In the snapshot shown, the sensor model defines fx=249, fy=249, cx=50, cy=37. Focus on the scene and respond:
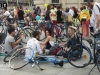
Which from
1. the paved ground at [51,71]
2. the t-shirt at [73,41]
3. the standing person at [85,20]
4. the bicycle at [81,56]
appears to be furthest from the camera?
the standing person at [85,20]

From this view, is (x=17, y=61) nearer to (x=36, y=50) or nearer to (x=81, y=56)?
(x=36, y=50)

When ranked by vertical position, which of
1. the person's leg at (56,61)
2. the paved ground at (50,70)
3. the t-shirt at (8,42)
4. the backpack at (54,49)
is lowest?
the paved ground at (50,70)

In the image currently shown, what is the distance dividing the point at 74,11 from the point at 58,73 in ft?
34.1

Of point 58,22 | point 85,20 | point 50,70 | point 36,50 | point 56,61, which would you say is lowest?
point 50,70

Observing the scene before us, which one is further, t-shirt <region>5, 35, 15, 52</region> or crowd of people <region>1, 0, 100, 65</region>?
t-shirt <region>5, 35, 15, 52</region>

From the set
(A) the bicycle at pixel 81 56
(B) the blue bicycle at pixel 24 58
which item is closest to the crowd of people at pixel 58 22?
(B) the blue bicycle at pixel 24 58

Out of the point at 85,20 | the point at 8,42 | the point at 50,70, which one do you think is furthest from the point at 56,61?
the point at 85,20

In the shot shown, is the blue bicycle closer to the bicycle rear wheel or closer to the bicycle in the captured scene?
the bicycle rear wheel

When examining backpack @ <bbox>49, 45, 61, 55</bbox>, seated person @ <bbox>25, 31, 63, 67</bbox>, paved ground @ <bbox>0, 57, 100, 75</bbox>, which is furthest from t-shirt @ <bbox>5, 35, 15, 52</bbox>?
backpack @ <bbox>49, 45, 61, 55</bbox>

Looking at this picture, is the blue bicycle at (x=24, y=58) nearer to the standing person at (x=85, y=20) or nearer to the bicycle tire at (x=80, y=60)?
the bicycle tire at (x=80, y=60)

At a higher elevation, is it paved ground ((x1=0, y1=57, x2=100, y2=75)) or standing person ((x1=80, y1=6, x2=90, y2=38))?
standing person ((x1=80, y1=6, x2=90, y2=38))

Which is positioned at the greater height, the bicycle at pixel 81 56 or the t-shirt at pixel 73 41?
the t-shirt at pixel 73 41

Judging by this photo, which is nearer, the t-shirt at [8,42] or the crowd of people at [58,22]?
the crowd of people at [58,22]

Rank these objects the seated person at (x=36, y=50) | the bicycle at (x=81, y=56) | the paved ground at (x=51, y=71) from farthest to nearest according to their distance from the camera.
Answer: the seated person at (x=36, y=50)
the bicycle at (x=81, y=56)
the paved ground at (x=51, y=71)
